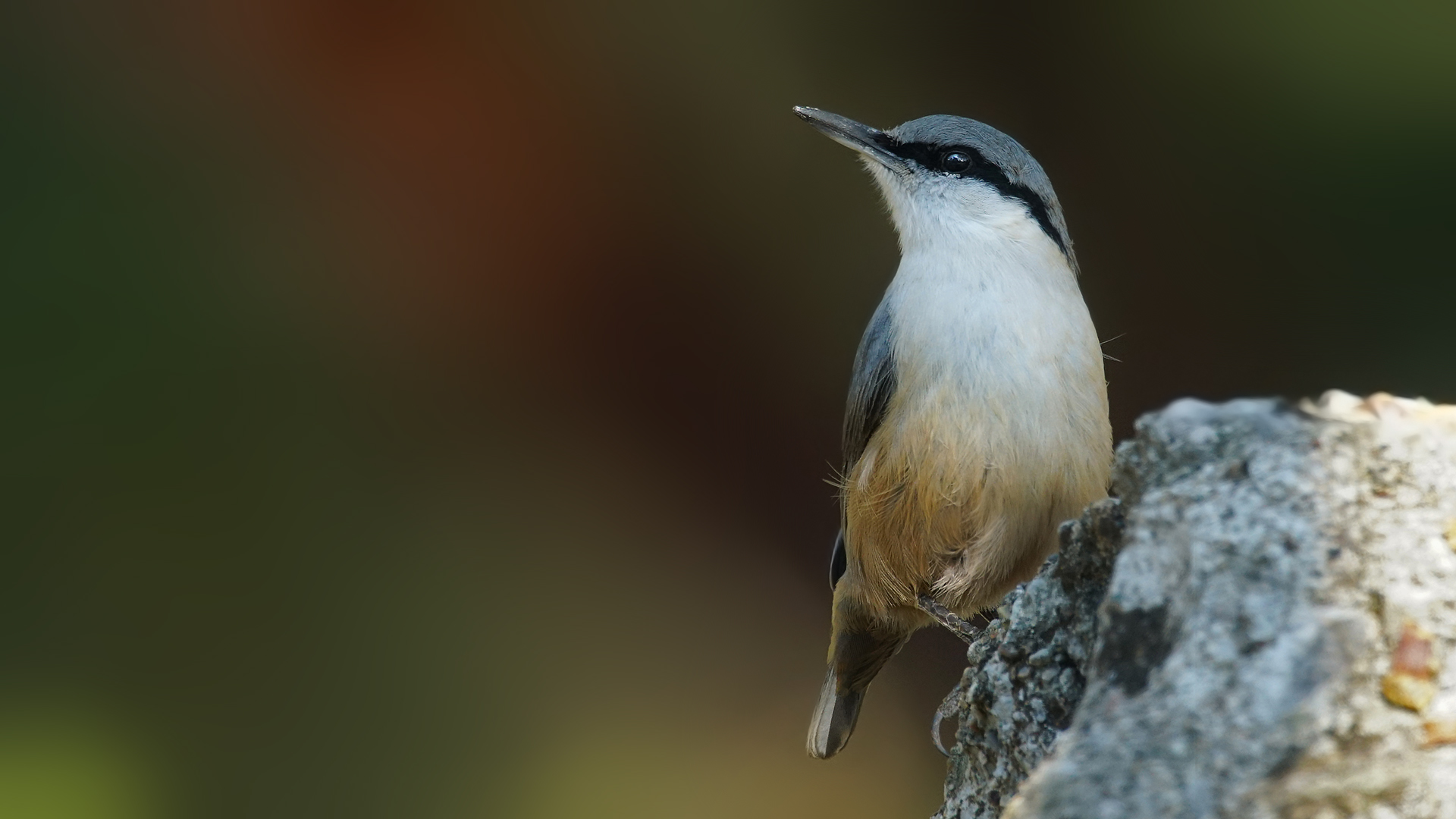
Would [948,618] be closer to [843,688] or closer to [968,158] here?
[843,688]

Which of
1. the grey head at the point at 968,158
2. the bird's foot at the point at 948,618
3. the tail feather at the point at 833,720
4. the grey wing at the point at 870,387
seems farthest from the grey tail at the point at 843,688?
the grey head at the point at 968,158

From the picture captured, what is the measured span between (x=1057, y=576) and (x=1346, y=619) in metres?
0.47

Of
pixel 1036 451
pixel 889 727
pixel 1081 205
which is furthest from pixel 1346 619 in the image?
pixel 889 727

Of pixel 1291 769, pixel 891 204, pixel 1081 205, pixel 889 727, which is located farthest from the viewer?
pixel 889 727

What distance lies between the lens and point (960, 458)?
2.21 metres

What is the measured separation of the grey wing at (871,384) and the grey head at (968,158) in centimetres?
33

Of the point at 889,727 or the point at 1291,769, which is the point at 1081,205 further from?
the point at 1291,769

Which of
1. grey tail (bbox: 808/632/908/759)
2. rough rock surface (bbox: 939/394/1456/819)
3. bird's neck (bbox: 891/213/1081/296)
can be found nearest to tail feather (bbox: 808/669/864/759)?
grey tail (bbox: 808/632/908/759)

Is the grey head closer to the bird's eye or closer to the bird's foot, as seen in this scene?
the bird's eye

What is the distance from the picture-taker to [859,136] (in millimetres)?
2668

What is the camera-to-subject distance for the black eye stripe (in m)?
2.49

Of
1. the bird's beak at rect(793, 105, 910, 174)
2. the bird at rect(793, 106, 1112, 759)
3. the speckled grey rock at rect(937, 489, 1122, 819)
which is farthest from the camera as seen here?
the bird's beak at rect(793, 105, 910, 174)

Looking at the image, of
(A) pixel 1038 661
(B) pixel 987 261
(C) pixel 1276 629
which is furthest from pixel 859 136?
(C) pixel 1276 629

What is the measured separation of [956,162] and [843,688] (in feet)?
4.15
